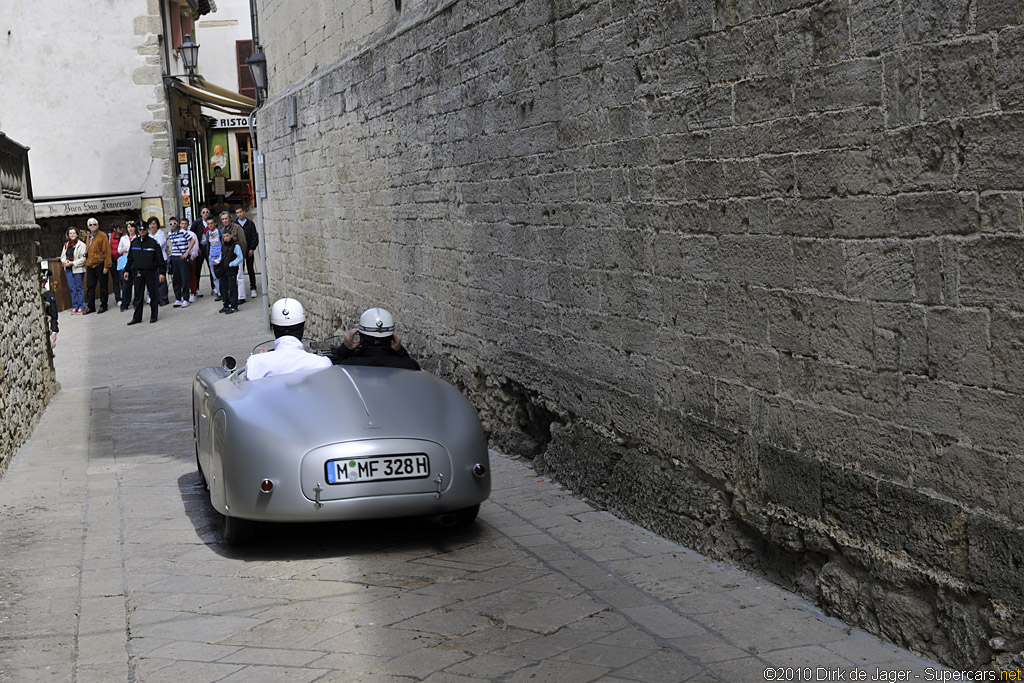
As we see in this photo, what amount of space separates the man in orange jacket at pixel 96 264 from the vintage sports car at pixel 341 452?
18.0m

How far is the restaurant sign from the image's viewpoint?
2969 centimetres

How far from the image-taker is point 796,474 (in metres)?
5.09

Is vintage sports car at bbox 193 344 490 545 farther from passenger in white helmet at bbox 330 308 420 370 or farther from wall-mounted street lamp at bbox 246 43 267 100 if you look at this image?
wall-mounted street lamp at bbox 246 43 267 100

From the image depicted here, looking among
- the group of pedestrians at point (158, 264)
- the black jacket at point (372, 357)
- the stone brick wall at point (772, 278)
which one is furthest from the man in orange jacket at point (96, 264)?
the black jacket at point (372, 357)

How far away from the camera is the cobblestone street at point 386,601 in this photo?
14.5ft

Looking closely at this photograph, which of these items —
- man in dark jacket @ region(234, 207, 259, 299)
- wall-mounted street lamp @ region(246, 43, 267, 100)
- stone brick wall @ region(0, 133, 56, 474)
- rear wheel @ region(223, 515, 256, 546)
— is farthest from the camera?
man in dark jacket @ region(234, 207, 259, 299)

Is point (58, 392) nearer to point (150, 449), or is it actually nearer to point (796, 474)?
point (150, 449)

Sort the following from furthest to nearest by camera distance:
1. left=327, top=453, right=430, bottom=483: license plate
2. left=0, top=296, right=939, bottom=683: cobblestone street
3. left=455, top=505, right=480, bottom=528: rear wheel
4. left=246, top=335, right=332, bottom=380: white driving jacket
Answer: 1. left=246, top=335, right=332, bottom=380: white driving jacket
2. left=455, top=505, right=480, bottom=528: rear wheel
3. left=327, top=453, right=430, bottom=483: license plate
4. left=0, top=296, right=939, bottom=683: cobblestone street

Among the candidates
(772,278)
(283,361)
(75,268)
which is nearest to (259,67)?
(75,268)

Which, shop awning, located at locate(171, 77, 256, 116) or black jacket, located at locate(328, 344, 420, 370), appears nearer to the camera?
black jacket, located at locate(328, 344, 420, 370)

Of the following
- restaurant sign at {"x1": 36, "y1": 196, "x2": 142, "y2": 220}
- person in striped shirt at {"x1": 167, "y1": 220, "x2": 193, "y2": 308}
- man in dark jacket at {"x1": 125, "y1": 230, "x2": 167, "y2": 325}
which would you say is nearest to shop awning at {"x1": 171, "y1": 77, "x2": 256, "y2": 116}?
restaurant sign at {"x1": 36, "y1": 196, "x2": 142, "y2": 220}

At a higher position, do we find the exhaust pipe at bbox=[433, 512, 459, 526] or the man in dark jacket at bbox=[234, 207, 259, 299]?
the man in dark jacket at bbox=[234, 207, 259, 299]

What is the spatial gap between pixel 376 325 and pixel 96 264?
17.4m

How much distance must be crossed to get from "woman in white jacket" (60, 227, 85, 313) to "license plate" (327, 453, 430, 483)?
19357 millimetres
